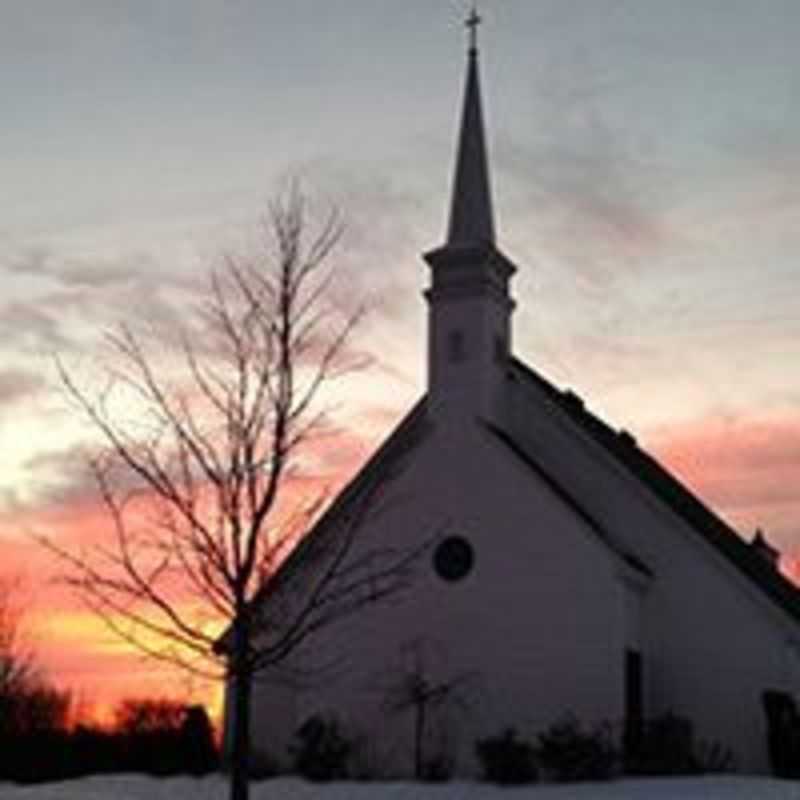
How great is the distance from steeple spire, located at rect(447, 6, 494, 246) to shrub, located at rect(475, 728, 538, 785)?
11277mm

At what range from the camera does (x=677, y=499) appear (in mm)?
39719

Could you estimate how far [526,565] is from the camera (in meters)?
34.9

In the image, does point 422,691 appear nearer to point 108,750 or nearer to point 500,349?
point 108,750

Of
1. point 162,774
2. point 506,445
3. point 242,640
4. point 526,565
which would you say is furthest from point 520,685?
point 242,640

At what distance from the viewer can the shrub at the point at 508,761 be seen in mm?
30375

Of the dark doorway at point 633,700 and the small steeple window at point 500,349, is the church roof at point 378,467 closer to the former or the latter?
the small steeple window at point 500,349

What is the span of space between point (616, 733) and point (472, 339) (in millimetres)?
9082

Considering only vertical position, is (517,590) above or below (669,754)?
above

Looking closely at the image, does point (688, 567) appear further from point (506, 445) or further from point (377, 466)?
point (377, 466)

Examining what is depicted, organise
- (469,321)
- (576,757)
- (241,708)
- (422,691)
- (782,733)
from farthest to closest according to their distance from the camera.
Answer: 1. (469,321)
2. (422,691)
3. (782,733)
4. (576,757)
5. (241,708)

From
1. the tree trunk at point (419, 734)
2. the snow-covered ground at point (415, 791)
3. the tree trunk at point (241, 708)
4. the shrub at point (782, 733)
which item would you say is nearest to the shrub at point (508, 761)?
the snow-covered ground at point (415, 791)

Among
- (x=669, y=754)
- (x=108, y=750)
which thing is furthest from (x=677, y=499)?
(x=108, y=750)

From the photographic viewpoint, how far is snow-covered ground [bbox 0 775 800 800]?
26891 mm

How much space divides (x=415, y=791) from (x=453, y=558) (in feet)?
29.5
